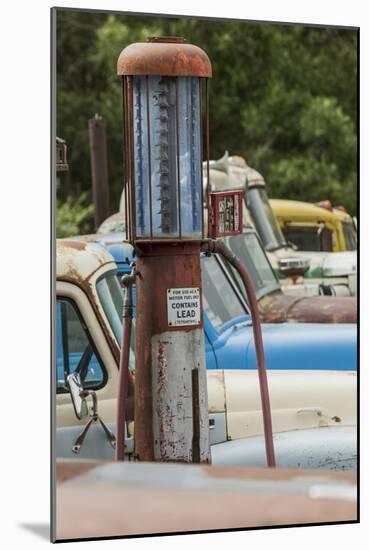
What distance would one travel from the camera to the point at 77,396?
864 cm

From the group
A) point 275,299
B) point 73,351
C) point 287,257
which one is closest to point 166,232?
point 73,351

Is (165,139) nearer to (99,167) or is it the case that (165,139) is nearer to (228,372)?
(99,167)

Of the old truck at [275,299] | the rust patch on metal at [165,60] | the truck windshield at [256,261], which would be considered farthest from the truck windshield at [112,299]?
the rust patch on metal at [165,60]

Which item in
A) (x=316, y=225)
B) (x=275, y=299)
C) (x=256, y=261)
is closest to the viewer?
(x=275, y=299)

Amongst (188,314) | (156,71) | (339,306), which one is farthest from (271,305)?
(156,71)

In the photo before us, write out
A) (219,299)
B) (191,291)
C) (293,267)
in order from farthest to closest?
(293,267)
(219,299)
(191,291)

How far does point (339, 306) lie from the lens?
959cm

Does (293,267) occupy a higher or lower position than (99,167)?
lower

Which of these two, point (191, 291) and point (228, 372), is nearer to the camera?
point (191, 291)

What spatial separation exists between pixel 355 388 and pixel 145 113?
1907 mm

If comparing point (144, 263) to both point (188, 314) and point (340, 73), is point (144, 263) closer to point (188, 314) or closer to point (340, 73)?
point (188, 314)

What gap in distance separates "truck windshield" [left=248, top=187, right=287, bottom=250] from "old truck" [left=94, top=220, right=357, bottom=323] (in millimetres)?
151

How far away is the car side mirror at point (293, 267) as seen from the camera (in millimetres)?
9992

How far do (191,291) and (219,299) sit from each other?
0.67 m
